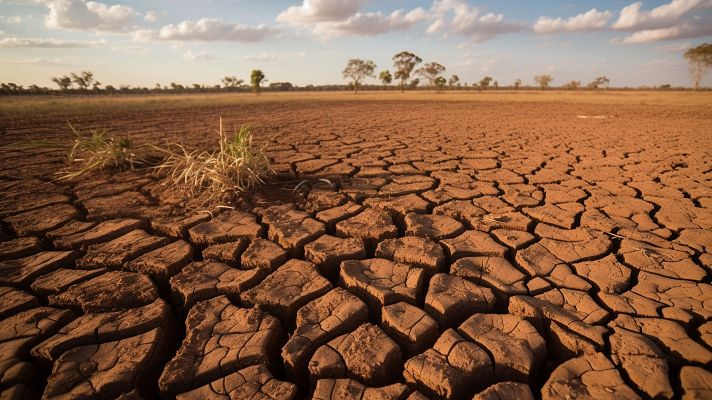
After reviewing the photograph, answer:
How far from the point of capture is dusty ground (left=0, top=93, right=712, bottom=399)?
106 centimetres

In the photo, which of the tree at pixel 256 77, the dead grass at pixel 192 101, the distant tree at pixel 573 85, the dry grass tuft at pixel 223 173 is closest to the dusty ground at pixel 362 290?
the dry grass tuft at pixel 223 173

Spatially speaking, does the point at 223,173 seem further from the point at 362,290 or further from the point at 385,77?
the point at 385,77

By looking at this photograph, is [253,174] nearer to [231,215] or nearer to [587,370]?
[231,215]

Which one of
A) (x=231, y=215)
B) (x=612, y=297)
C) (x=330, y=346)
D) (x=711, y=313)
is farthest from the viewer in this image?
(x=231, y=215)

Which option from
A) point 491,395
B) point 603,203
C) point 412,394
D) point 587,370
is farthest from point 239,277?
point 603,203

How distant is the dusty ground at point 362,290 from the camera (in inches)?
41.8

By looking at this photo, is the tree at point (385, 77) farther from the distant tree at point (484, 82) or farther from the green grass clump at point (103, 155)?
the green grass clump at point (103, 155)

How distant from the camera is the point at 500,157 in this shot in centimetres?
412

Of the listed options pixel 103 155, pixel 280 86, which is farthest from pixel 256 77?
pixel 103 155

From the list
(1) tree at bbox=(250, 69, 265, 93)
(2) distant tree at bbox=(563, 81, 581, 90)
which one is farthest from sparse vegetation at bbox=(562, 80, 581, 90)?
(1) tree at bbox=(250, 69, 265, 93)

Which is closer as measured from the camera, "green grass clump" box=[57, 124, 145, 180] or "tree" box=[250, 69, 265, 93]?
"green grass clump" box=[57, 124, 145, 180]

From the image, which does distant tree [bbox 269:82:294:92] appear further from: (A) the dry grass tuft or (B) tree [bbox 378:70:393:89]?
(A) the dry grass tuft

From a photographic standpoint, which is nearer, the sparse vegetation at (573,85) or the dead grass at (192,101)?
the dead grass at (192,101)

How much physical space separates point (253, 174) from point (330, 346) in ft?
5.97
